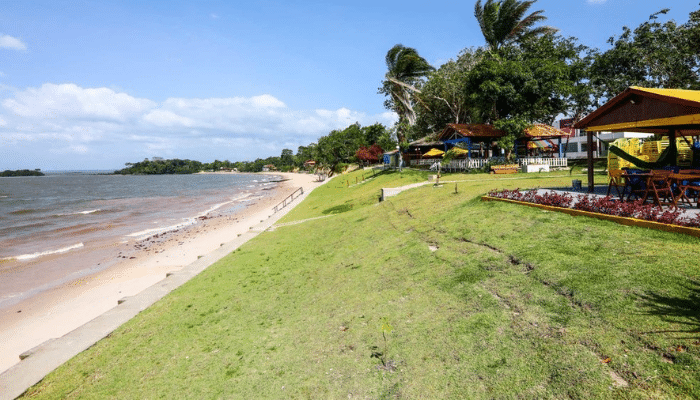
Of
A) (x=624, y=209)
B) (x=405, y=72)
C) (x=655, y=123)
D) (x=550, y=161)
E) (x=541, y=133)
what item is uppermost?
(x=405, y=72)

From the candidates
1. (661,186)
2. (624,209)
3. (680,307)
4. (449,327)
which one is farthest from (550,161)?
(449,327)

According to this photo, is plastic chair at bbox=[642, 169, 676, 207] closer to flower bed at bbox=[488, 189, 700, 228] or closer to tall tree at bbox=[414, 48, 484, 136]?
flower bed at bbox=[488, 189, 700, 228]

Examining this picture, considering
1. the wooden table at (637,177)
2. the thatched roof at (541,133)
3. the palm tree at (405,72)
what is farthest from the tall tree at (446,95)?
the wooden table at (637,177)

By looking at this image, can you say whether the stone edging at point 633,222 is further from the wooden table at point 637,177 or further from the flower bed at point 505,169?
the flower bed at point 505,169

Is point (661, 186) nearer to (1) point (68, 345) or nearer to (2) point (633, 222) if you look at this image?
(2) point (633, 222)

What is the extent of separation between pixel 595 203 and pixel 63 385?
1151cm

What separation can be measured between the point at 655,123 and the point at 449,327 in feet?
30.9

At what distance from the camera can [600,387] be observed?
12.6 ft

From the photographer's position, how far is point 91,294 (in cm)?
1421

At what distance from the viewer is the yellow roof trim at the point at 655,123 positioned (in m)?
9.39

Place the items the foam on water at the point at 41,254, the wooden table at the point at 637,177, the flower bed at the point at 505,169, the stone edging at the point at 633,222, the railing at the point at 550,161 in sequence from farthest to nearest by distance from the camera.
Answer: the railing at the point at 550,161 → the flower bed at the point at 505,169 → the foam on water at the point at 41,254 → the wooden table at the point at 637,177 → the stone edging at the point at 633,222

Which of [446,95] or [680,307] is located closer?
[680,307]

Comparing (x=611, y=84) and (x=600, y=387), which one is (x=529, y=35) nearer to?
(x=611, y=84)

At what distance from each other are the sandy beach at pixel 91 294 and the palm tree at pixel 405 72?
101 feet
